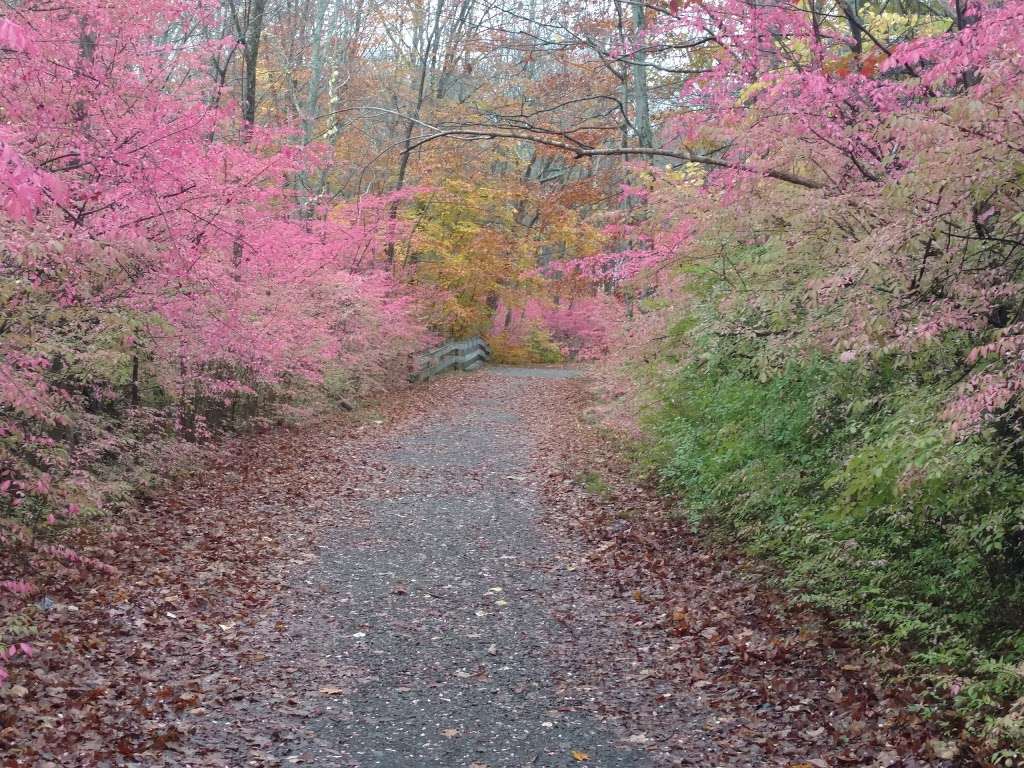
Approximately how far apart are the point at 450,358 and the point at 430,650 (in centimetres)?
2263

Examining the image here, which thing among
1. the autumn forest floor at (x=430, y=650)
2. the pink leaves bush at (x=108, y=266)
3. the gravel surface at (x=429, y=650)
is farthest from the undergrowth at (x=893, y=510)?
the pink leaves bush at (x=108, y=266)

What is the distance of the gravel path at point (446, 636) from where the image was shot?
15.6ft

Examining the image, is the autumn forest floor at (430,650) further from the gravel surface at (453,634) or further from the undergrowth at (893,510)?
the undergrowth at (893,510)

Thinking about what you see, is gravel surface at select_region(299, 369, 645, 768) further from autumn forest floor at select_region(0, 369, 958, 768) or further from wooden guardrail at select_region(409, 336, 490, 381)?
wooden guardrail at select_region(409, 336, 490, 381)

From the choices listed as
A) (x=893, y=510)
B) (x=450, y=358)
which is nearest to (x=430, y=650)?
(x=893, y=510)

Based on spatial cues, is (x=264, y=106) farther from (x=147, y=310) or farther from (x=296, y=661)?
(x=296, y=661)

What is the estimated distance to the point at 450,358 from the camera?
93.8 feet

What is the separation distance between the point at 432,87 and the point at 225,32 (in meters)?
6.54

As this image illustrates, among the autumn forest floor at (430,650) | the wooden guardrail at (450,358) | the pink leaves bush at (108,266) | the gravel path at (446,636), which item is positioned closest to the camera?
the autumn forest floor at (430,650)

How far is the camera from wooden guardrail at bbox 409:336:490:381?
2500 cm

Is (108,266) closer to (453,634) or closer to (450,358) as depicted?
(453,634)

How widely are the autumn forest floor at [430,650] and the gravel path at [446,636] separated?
2cm

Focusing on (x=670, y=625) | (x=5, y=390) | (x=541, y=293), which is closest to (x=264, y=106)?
(x=541, y=293)

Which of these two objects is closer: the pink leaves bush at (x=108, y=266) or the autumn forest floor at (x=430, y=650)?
the autumn forest floor at (x=430, y=650)
